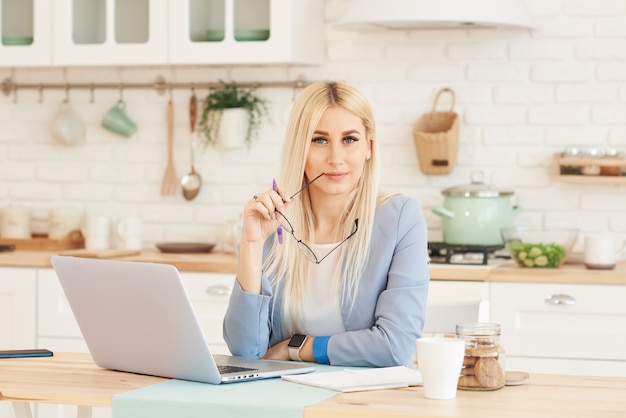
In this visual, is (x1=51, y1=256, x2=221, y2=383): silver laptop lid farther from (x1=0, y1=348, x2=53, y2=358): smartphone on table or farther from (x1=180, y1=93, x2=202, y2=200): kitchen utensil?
(x1=180, y1=93, x2=202, y2=200): kitchen utensil

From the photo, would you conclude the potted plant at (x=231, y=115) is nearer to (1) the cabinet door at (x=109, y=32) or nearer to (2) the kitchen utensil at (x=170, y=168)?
(2) the kitchen utensil at (x=170, y=168)

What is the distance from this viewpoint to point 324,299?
256cm

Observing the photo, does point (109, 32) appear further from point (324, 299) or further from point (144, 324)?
point (144, 324)

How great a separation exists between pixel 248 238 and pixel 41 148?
242cm

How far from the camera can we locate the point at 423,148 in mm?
4145

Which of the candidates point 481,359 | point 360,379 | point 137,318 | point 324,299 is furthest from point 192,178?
point 481,359

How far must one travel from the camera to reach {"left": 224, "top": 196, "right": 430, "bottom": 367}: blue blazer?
233 centimetres

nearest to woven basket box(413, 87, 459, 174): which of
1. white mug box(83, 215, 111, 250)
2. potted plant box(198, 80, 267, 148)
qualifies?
potted plant box(198, 80, 267, 148)

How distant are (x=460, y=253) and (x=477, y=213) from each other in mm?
171

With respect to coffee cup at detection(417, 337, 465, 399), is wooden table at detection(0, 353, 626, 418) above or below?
below

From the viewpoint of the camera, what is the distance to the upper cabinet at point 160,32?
13.2ft

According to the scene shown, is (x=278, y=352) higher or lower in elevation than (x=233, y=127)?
lower

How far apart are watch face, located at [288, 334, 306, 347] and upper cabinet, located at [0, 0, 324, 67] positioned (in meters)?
1.80

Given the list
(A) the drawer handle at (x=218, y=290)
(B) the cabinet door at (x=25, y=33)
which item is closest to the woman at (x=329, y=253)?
(A) the drawer handle at (x=218, y=290)
